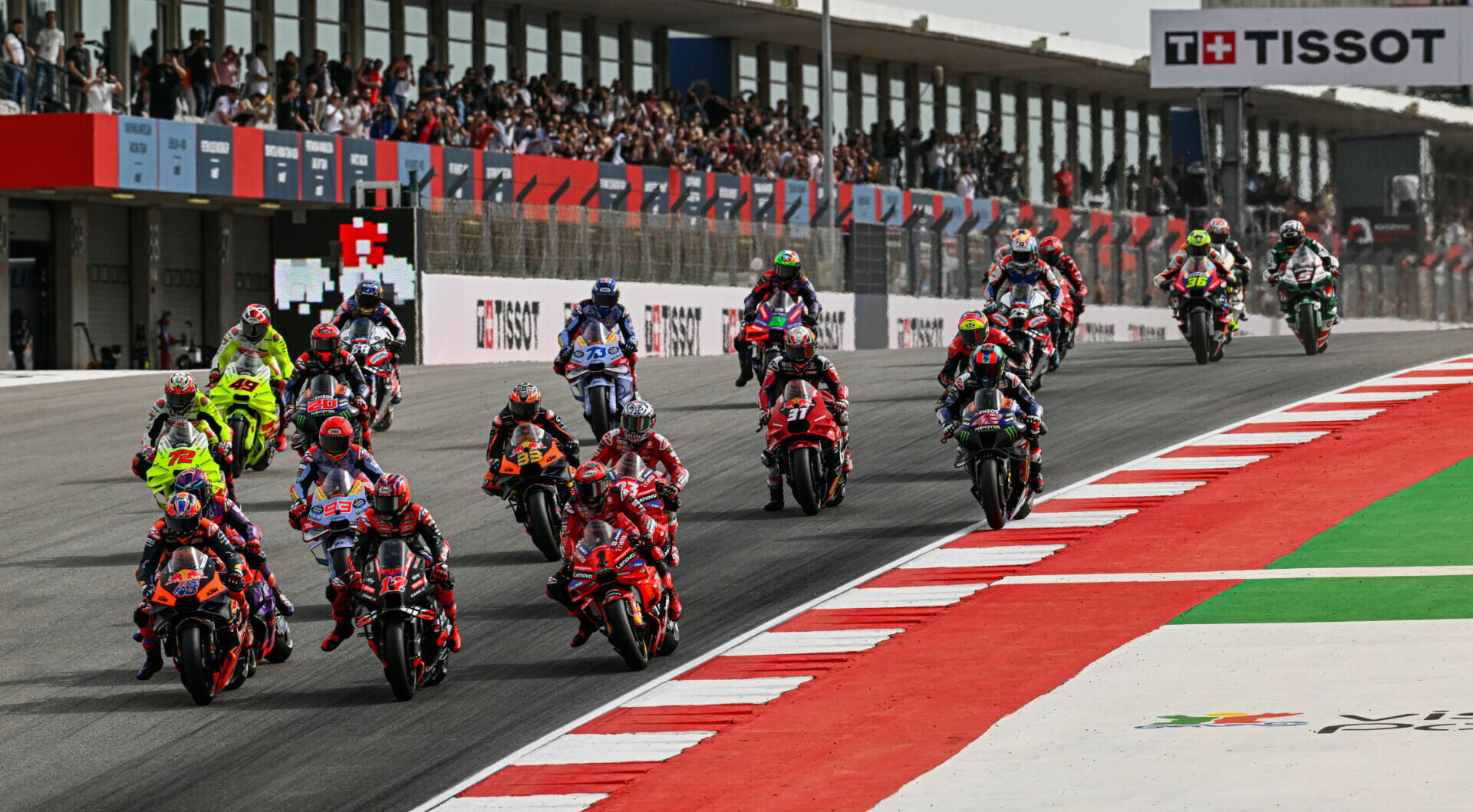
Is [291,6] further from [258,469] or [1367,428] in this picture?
[1367,428]

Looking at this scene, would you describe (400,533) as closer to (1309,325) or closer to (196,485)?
(196,485)

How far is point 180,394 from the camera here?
17922mm

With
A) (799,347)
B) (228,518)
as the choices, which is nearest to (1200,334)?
(799,347)

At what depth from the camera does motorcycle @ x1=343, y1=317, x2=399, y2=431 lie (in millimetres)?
23312

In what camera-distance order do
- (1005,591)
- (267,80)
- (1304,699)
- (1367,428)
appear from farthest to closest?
(267,80) → (1367,428) → (1005,591) → (1304,699)

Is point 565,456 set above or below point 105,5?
below

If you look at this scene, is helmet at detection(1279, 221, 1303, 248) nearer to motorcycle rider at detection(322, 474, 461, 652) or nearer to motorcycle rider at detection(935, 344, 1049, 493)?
motorcycle rider at detection(935, 344, 1049, 493)

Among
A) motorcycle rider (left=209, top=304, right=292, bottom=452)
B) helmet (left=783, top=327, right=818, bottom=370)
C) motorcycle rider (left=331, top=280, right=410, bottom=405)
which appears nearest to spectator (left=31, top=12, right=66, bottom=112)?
motorcycle rider (left=331, top=280, right=410, bottom=405)

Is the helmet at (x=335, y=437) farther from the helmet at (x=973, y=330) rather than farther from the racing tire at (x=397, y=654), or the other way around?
the helmet at (x=973, y=330)

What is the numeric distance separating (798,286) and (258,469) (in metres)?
5.60

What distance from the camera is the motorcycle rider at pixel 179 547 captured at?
13.5 meters

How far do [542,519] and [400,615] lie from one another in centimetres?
416

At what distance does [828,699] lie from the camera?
43.0ft

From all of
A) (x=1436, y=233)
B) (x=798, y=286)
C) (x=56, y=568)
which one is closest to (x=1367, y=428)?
(x=798, y=286)
